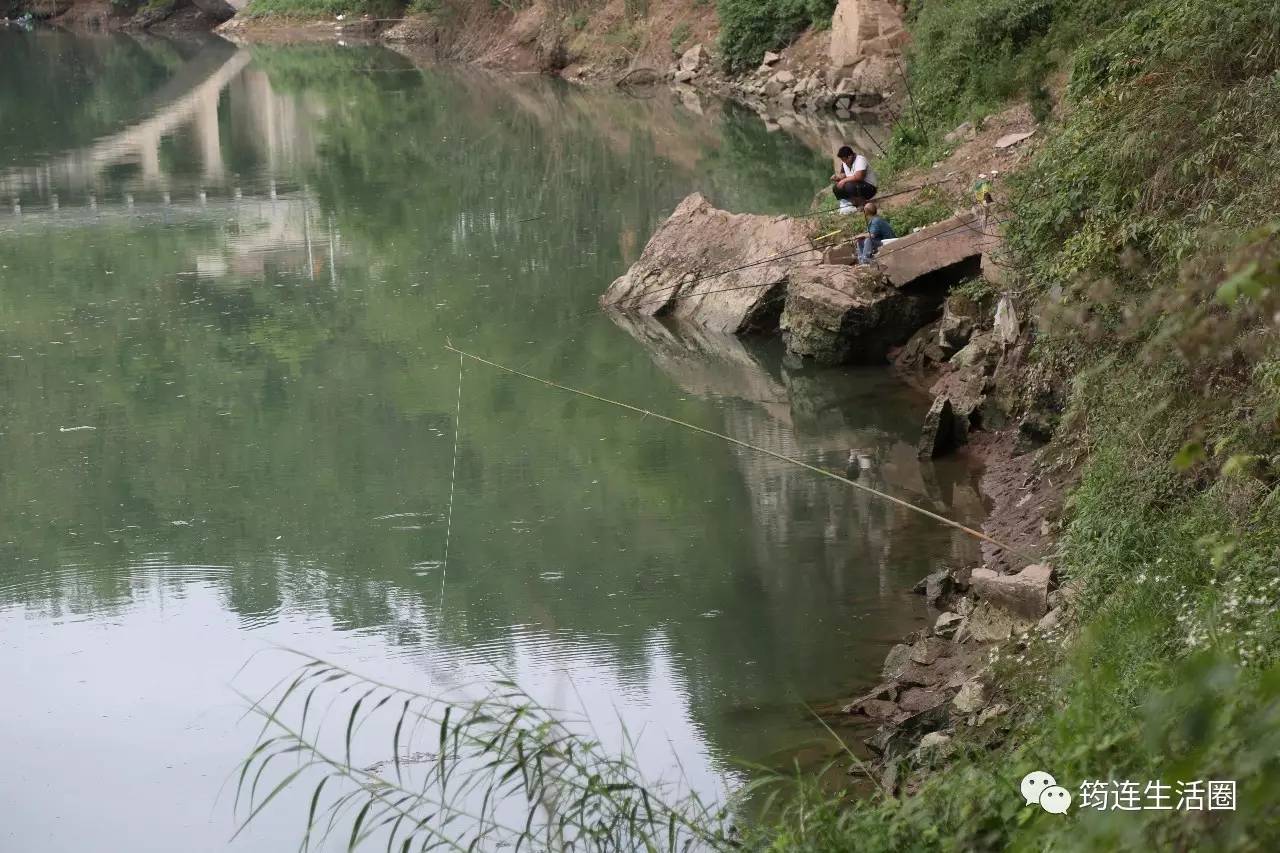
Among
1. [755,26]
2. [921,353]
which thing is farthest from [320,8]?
[921,353]

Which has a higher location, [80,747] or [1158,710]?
[1158,710]

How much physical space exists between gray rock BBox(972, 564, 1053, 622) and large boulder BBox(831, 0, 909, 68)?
21.2 meters

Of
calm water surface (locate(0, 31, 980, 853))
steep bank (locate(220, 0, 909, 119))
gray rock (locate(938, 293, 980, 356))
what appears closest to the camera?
calm water surface (locate(0, 31, 980, 853))

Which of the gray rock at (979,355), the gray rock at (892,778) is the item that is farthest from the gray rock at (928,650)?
the gray rock at (979,355)

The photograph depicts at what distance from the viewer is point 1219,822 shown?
2.62 meters

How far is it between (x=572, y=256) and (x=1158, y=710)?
562 inches

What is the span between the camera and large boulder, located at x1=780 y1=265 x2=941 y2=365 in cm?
1183

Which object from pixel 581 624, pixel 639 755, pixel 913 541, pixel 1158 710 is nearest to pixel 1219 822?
pixel 1158 710

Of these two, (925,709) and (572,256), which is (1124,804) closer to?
(925,709)

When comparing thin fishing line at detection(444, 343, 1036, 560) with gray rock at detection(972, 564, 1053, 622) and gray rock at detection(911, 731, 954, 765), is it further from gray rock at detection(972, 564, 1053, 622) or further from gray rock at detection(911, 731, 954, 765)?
gray rock at detection(911, 731, 954, 765)

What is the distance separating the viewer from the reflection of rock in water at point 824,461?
8.40m

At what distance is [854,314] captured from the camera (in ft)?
38.7

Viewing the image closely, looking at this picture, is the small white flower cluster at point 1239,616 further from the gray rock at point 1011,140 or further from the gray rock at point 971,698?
the gray rock at point 1011,140

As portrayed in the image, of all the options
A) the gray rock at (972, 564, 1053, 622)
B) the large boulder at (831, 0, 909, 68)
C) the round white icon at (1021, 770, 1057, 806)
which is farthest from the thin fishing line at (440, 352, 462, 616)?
the large boulder at (831, 0, 909, 68)
